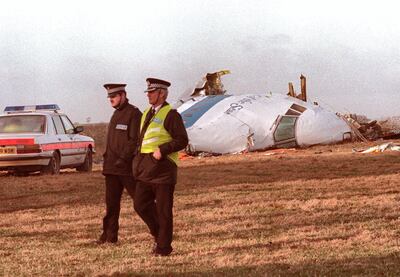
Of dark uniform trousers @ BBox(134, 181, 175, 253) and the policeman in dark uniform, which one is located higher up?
the policeman in dark uniform

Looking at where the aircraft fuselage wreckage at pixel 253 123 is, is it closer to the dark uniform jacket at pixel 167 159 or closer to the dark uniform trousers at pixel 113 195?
the dark uniform trousers at pixel 113 195

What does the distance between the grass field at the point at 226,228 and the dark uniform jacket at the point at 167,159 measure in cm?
89

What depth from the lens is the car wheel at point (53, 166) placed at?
75.1 feet

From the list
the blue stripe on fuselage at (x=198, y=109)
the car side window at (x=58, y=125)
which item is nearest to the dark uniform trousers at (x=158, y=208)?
the car side window at (x=58, y=125)

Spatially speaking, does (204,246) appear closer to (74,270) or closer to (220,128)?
(74,270)

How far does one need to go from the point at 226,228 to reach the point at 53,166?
11754 mm

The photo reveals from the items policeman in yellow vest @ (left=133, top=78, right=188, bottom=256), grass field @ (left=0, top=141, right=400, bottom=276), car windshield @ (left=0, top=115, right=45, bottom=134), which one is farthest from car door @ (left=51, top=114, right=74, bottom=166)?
policeman in yellow vest @ (left=133, top=78, right=188, bottom=256)

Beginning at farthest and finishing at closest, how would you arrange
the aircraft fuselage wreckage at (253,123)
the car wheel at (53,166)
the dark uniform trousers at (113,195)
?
the aircraft fuselage wreckage at (253,123) < the car wheel at (53,166) < the dark uniform trousers at (113,195)

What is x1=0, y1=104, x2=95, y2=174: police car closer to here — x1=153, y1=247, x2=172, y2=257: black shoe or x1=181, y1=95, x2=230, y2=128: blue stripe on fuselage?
x1=153, y1=247, x2=172, y2=257: black shoe

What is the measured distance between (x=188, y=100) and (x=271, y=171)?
66.6 ft

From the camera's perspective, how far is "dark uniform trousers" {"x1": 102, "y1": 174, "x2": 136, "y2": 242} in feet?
33.5

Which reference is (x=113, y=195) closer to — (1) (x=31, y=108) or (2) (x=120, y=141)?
(2) (x=120, y=141)

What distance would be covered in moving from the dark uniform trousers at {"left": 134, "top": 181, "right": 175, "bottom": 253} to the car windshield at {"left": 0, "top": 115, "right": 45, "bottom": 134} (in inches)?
543

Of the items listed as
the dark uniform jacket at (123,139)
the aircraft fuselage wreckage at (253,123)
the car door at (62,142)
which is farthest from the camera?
the aircraft fuselage wreckage at (253,123)
